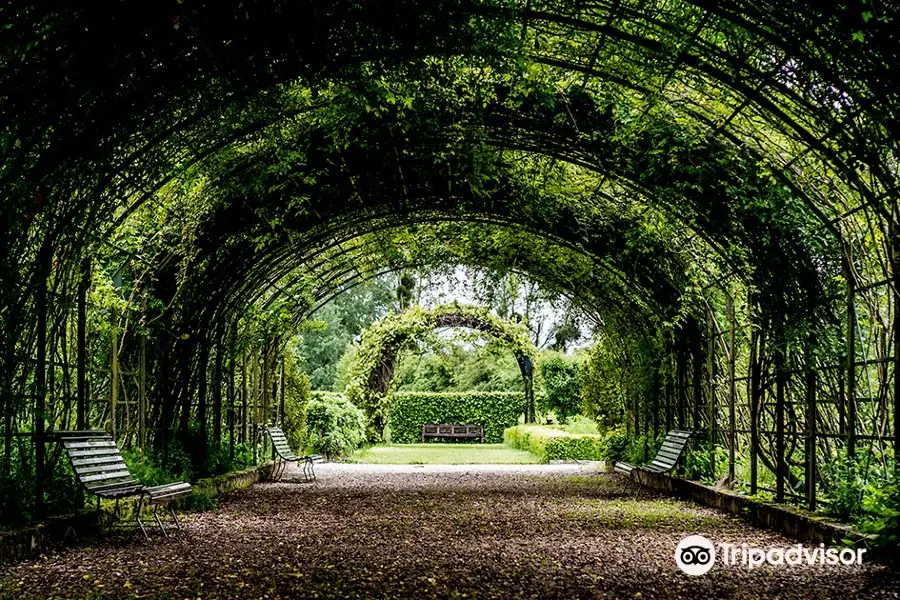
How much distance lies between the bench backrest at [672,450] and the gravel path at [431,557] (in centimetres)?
55

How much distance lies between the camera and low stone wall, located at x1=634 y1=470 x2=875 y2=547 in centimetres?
630

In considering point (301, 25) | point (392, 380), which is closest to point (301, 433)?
point (392, 380)

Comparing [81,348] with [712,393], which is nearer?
[81,348]

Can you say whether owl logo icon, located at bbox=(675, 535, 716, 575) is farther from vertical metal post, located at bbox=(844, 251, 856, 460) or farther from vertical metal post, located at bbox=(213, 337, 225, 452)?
vertical metal post, located at bbox=(213, 337, 225, 452)

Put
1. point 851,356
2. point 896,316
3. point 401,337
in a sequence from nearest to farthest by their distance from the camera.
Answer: point 896,316 < point 851,356 < point 401,337

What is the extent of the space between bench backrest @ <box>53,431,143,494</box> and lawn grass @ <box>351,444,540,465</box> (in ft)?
35.6

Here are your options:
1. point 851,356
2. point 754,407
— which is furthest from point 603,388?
point 851,356

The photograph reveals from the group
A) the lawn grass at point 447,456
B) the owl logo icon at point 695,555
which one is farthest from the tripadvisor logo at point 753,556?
the lawn grass at point 447,456

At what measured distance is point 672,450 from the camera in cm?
1119

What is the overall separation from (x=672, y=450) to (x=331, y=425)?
8.95 meters

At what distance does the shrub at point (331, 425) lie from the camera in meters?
18.3

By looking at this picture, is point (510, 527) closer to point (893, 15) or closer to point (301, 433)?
point (893, 15)

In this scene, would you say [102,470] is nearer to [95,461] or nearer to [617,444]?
[95,461]

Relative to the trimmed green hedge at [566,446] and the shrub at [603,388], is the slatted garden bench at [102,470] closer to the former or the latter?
the shrub at [603,388]
